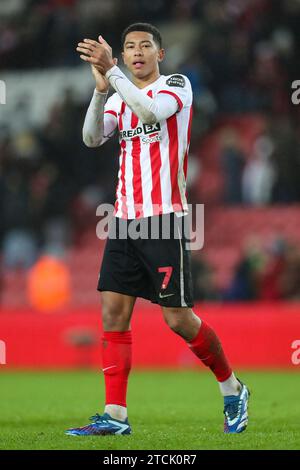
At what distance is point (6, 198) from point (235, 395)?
10.4 metres

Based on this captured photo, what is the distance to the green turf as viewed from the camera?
6230 mm

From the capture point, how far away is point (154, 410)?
8.70 m

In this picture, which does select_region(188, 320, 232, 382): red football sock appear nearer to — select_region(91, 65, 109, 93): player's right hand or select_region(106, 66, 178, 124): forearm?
select_region(106, 66, 178, 124): forearm

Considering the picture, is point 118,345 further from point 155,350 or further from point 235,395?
point 155,350

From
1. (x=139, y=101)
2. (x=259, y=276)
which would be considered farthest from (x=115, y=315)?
(x=259, y=276)

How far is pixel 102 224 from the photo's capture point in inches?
627

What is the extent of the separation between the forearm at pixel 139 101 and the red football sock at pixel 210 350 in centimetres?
128

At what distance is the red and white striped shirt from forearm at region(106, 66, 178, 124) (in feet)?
0.57

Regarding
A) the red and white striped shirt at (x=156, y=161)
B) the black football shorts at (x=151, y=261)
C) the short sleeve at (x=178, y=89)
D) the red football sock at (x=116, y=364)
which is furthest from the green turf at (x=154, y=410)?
the short sleeve at (x=178, y=89)

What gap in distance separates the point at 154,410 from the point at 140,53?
3000 millimetres

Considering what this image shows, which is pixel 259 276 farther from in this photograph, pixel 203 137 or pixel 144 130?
pixel 144 130

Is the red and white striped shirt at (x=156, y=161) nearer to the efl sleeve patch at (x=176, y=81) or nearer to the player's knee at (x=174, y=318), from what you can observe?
the efl sleeve patch at (x=176, y=81)

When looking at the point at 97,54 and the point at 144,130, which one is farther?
the point at 144,130

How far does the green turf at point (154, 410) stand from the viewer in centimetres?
623
